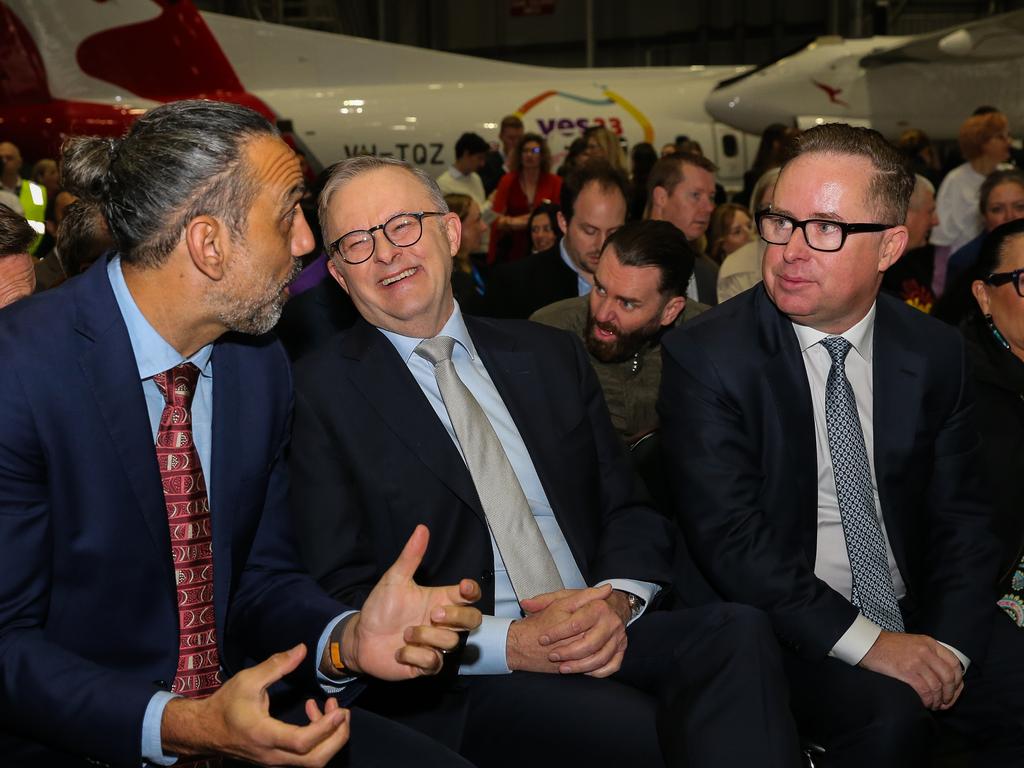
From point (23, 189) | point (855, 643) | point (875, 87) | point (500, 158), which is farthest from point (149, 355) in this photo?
point (875, 87)

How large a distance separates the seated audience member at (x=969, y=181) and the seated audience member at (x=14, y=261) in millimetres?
5701

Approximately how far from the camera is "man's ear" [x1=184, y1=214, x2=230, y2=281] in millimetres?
1663


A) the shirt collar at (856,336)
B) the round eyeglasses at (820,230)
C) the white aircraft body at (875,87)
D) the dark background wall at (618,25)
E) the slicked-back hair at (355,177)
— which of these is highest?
the dark background wall at (618,25)

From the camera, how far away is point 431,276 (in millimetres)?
2211

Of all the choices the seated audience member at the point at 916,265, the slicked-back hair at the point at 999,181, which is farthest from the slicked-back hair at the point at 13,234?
the slicked-back hair at the point at 999,181

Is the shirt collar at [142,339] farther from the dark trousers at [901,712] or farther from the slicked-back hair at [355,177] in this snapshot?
the dark trousers at [901,712]

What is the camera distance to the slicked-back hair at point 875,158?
7.23ft

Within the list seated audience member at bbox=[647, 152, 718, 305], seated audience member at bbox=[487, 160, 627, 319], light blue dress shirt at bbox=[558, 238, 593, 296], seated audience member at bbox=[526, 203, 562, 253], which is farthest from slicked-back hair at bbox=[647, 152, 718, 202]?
seated audience member at bbox=[526, 203, 562, 253]

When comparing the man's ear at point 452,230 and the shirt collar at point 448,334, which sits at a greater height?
the man's ear at point 452,230

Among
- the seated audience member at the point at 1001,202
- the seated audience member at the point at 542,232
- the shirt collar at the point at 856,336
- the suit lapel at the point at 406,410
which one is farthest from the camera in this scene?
the seated audience member at the point at 542,232

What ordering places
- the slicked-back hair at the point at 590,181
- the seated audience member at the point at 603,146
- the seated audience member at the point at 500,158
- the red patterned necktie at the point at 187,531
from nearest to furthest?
the red patterned necktie at the point at 187,531, the slicked-back hair at the point at 590,181, the seated audience member at the point at 603,146, the seated audience member at the point at 500,158

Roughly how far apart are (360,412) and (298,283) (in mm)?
1618

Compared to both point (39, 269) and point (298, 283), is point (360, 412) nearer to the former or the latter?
point (298, 283)

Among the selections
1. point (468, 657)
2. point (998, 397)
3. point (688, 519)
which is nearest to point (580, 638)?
point (468, 657)
